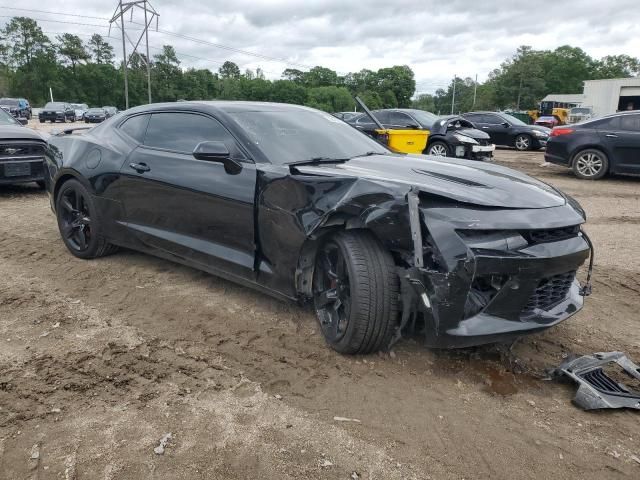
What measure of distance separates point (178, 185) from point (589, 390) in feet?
9.65

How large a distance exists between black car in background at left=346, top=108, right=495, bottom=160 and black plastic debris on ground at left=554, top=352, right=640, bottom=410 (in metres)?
9.34

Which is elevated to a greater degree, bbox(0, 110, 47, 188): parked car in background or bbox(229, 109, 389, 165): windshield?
bbox(229, 109, 389, 165): windshield

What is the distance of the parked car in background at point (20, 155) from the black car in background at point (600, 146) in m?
9.87

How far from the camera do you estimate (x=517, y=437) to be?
2320 millimetres

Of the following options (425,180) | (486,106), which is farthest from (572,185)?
(486,106)

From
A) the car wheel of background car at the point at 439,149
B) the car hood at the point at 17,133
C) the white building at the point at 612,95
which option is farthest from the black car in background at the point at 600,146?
the white building at the point at 612,95

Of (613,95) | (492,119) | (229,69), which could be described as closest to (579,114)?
(492,119)

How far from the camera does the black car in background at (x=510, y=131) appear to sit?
665 inches

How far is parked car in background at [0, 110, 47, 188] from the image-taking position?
757cm

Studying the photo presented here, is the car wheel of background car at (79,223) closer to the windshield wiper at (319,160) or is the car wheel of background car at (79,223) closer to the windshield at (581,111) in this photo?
the windshield wiper at (319,160)

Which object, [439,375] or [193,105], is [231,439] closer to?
[439,375]

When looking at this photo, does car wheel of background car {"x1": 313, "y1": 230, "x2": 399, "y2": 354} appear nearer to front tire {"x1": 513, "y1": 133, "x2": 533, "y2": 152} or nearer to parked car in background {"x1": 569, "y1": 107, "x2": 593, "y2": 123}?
front tire {"x1": 513, "y1": 133, "x2": 533, "y2": 152}

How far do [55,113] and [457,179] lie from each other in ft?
137

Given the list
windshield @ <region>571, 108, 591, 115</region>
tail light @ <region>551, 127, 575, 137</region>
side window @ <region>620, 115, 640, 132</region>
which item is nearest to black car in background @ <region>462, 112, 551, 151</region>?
tail light @ <region>551, 127, 575, 137</region>
